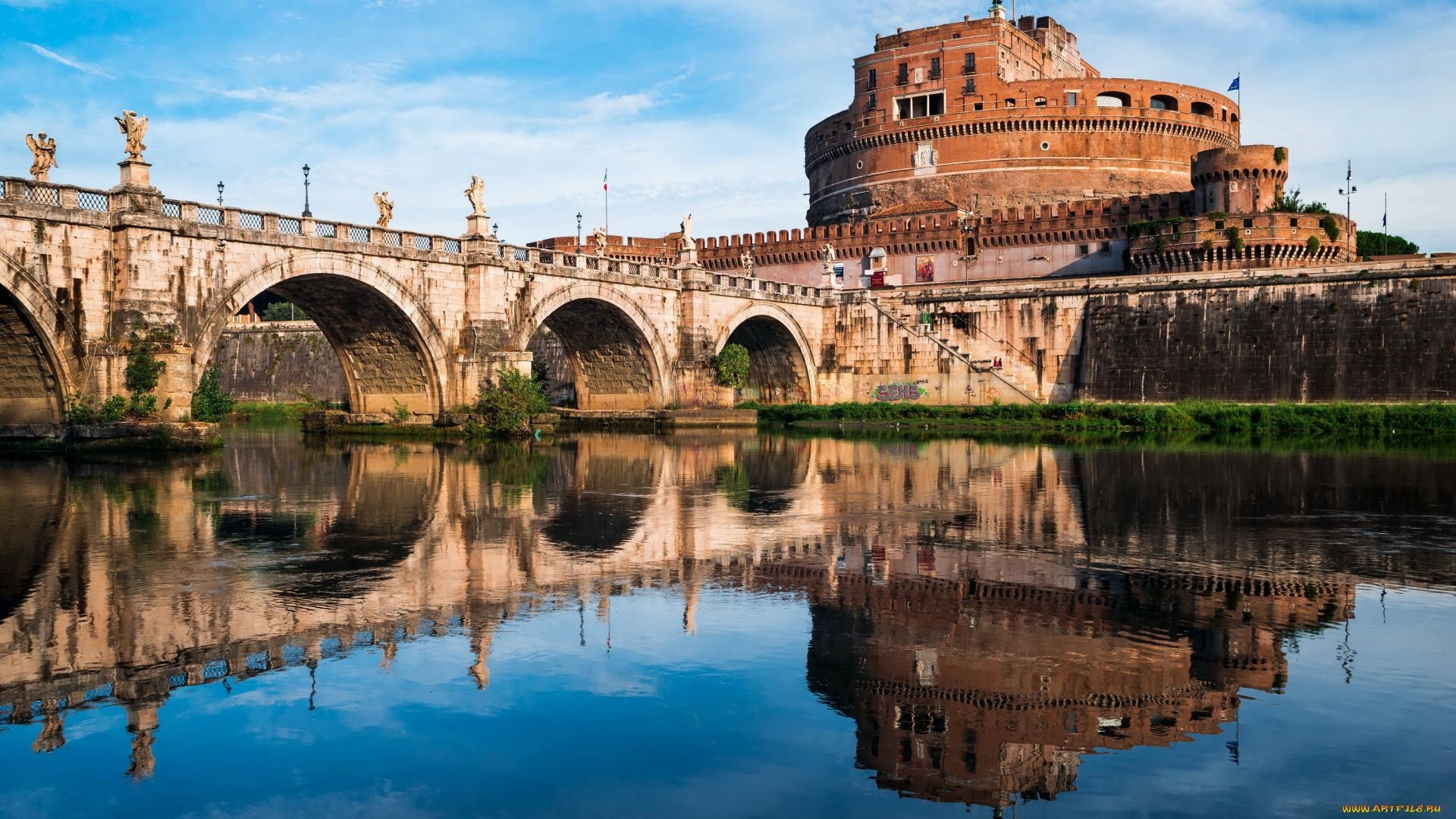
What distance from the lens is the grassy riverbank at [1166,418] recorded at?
135ft

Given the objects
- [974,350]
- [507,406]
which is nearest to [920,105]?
[974,350]

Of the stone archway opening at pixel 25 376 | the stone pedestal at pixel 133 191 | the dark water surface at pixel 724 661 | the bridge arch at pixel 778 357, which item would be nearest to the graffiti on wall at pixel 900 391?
the bridge arch at pixel 778 357

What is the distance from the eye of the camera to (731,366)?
169 feet

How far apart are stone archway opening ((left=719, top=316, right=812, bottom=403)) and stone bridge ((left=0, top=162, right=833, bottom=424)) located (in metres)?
0.09

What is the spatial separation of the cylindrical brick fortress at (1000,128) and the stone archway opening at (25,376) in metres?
53.4

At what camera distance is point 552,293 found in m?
43.3

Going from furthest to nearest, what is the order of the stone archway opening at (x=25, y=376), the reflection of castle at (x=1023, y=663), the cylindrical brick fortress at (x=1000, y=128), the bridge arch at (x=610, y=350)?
the cylindrical brick fortress at (x=1000, y=128) < the bridge arch at (x=610, y=350) < the stone archway opening at (x=25, y=376) < the reflection of castle at (x=1023, y=663)

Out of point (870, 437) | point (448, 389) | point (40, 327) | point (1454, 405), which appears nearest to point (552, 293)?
point (448, 389)

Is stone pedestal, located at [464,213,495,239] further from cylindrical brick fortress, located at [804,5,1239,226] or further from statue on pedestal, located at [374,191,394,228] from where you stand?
cylindrical brick fortress, located at [804,5,1239,226]

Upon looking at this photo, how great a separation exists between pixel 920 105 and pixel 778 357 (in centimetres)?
2557

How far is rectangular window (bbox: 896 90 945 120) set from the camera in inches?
2955

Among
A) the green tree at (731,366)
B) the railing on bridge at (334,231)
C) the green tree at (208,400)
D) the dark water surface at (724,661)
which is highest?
the railing on bridge at (334,231)

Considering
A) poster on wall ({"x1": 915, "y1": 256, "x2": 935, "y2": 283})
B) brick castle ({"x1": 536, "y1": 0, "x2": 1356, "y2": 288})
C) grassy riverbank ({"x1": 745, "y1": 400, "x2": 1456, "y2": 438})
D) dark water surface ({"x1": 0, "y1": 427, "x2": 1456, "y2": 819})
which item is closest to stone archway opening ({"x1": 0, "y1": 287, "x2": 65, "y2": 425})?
dark water surface ({"x1": 0, "y1": 427, "x2": 1456, "y2": 819})

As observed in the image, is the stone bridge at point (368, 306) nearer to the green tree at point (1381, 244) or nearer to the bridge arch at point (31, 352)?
the bridge arch at point (31, 352)
